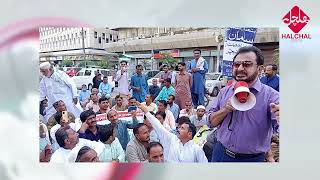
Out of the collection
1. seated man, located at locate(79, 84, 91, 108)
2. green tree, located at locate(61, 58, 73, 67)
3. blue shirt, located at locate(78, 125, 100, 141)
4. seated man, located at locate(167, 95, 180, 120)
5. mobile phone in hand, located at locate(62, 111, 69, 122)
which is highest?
green tree, located at locate(61, 58, 73, 67)

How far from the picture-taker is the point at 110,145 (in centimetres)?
373

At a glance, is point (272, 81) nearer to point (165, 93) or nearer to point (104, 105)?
point (165, 93)

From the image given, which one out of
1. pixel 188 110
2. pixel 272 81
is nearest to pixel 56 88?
pixel 188 110

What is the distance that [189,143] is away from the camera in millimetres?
3746

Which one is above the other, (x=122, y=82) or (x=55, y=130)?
(x=122, y=82)

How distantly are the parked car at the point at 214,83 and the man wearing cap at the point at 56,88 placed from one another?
0.84 m

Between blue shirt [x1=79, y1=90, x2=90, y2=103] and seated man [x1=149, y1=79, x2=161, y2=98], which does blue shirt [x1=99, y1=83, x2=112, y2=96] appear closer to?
blue shirt [x1=79, y1=90, x2=90, y2=103]

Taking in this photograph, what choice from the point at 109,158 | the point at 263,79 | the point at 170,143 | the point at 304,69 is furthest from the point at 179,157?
the point at 304,69

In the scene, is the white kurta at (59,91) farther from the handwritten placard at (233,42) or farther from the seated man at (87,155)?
the handwritten placard at (233,42)

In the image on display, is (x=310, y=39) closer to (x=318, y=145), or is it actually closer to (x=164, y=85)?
(x=318, y=145)

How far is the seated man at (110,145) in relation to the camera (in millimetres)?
3727

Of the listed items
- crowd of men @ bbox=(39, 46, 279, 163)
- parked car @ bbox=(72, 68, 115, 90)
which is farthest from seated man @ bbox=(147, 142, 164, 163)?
parked car @ bbox=(72, 68, 115, 90)

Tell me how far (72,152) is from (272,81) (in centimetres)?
134

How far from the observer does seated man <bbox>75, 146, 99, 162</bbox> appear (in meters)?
3.73
